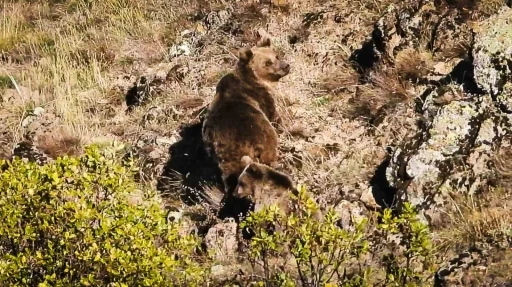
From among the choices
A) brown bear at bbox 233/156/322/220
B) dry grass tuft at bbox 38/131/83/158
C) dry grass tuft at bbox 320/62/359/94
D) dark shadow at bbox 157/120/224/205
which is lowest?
dry grass tuft at bbox 38/131/83/158

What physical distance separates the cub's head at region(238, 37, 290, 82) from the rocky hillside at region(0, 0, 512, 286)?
0.40 m

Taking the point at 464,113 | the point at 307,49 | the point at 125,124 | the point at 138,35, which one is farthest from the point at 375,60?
the point at 138,35

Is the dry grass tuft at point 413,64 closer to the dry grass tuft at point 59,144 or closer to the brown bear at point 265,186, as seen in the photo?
the brown bear at point 265,186

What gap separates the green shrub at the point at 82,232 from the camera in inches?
167

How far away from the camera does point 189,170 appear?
8281mm

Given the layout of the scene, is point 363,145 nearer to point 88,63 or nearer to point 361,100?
point 361,100

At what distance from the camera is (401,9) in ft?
29.4

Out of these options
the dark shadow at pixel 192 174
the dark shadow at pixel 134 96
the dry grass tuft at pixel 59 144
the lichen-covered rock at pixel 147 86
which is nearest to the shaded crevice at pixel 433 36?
the dark shadow at pixel 192 174

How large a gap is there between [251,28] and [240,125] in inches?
160

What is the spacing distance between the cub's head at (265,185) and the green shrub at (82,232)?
1.95 metres

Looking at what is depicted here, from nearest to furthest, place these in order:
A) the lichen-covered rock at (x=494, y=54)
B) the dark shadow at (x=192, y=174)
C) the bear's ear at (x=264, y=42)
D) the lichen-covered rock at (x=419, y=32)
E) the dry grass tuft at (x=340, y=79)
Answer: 1. the lichen-covered rock at (x=494, y=54)
2. the dark shadow at (x=192, y=174)
3. the lichen-covered rock at (x=419, y=32)
4. the dry grass tuft at (x=340, y=79)
5. the bear's ear at (x=264, y=42)

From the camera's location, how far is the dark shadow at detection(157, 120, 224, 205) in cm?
786

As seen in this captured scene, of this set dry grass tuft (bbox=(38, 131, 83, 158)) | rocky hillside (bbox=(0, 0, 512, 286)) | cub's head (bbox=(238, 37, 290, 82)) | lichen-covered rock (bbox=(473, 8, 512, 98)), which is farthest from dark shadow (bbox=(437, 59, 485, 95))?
dry grass tuft (bbox=(38, 131, 83, 158))

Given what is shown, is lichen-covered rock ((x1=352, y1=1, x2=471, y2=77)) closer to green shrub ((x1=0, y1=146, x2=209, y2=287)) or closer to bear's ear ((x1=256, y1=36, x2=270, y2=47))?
bear's ear ((x1=256, y1=36, x2=270, y2=47))
